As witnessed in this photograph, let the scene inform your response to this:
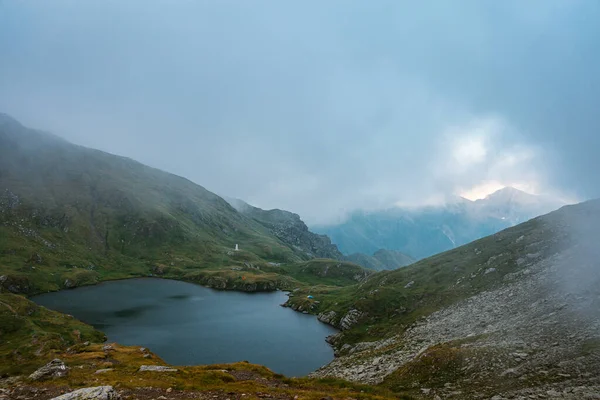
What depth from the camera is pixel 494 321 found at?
171ft

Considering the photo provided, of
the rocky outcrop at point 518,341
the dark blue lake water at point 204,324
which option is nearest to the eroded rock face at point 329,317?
the dark blue lake water at point 204,324

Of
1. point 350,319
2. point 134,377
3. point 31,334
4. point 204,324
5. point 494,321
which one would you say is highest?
point 494,321

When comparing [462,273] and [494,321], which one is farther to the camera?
[462,273]

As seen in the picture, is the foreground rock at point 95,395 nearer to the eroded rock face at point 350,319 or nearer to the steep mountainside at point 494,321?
the steep mountainside at point 494,321

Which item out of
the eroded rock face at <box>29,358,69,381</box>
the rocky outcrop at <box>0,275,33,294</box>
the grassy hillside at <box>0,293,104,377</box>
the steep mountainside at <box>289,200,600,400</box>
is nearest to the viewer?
the steep mountainside at <box>289,200,600,400</box>

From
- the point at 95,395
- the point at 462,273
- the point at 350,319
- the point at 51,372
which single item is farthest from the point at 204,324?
the point at 95,395

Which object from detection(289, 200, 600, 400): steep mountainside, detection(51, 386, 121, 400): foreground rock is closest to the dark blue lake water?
detection(289, 200, 600, 400): steep mountainside

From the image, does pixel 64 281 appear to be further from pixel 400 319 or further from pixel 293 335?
pixel 400 319

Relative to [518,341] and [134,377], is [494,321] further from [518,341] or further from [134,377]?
[134,377]

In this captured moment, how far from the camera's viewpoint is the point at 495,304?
60.4 meters

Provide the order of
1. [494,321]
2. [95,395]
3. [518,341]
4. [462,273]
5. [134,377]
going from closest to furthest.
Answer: [95,395] < [134,377] < [518,341] < [494,321] < [462,273]

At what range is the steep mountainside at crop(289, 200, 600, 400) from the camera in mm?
31406

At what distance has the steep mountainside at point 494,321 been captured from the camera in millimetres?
31406

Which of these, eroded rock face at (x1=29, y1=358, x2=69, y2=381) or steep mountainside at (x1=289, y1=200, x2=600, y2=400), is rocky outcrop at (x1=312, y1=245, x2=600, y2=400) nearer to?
steep mountainside at (x1=289, y1=200, x2=600, y2=400)
